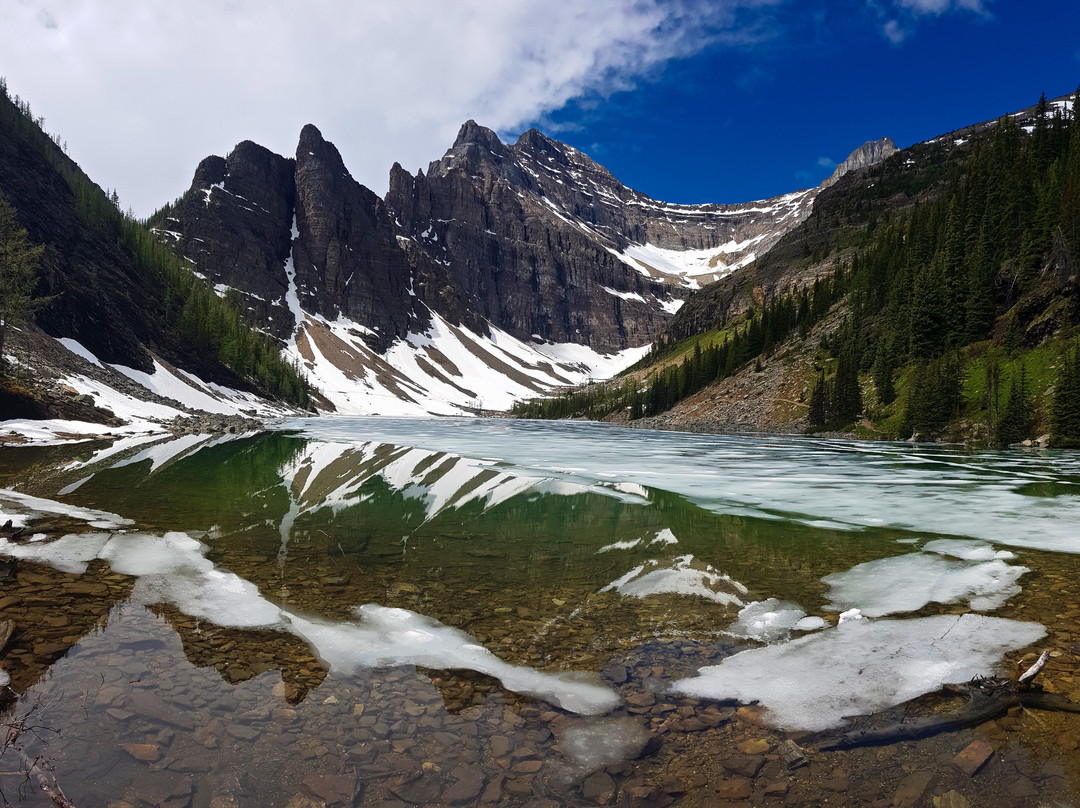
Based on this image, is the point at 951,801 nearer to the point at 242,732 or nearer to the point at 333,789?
the point at 333,789

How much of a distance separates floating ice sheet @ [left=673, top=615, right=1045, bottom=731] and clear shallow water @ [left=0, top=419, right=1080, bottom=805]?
39 mm

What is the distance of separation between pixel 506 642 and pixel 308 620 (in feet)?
9.60

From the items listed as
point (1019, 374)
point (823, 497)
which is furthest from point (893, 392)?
A: point (823, 497)

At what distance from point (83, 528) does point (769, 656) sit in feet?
47.1

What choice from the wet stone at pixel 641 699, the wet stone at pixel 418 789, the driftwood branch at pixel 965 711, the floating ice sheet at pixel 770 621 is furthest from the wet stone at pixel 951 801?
the wet stone at pixel 418 789

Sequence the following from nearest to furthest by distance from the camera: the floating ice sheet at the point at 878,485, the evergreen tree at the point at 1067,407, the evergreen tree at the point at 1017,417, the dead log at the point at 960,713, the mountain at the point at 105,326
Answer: the dead log at the point at 960,713 < the floating ice sheet at the point at 878,485 < the evergreen tree at the point at 1067,407 < the evergreen tree at the point at 1017,417 < the mountain at the point at 105,326

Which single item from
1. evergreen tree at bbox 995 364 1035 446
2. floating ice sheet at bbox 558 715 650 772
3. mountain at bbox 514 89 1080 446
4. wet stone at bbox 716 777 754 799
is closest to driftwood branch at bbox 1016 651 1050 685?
wet stone at bbox 716 777 754 799

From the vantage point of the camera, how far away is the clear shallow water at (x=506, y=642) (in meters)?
4.56

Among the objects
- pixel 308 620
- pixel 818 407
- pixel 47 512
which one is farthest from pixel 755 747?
pixel 818 407

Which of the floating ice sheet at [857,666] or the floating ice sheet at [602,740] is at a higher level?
the floating ice sheet at [857,666]

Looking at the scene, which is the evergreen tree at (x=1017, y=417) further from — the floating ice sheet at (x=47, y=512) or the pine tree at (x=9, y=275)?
the pine tree at (x=9, y=275)

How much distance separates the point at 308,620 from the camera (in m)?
7.81

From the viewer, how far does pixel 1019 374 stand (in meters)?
49.9

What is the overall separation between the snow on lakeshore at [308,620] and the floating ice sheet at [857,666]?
158 cm
